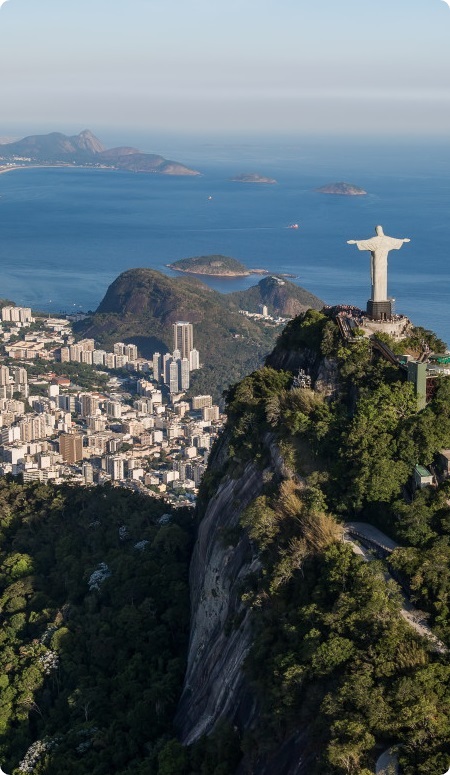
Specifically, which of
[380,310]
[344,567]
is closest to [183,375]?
[380,310]

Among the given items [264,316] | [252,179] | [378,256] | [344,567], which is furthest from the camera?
[252,179]

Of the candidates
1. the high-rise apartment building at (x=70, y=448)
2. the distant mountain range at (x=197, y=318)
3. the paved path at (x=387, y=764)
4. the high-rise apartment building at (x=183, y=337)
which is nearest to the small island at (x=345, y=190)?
the distant mountain range at (x=197, y=318)

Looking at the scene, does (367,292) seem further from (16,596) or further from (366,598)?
(366,598)

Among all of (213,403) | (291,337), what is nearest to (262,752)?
(291,337)

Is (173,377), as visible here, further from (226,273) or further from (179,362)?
(226,273)

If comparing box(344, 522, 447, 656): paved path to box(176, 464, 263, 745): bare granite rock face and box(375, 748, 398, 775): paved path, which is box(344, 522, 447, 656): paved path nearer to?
box(176, 464, 263, 745): bare granite rock face

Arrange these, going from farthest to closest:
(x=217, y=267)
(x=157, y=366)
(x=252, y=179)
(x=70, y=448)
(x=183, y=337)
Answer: (x=252, y=179)
(x=217, y=267)
(x=183, y=337)
(x=157, y=366)
(x=70, y=448)
